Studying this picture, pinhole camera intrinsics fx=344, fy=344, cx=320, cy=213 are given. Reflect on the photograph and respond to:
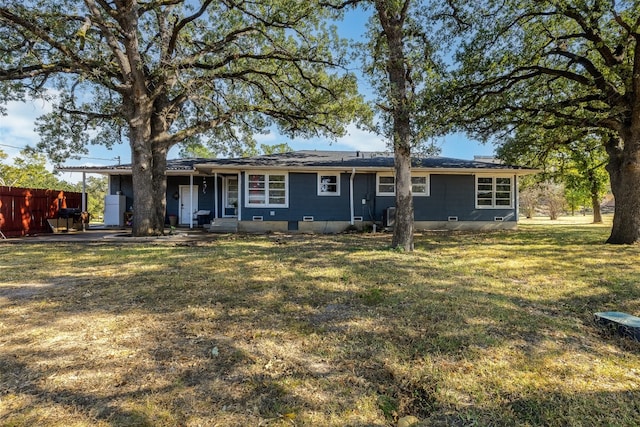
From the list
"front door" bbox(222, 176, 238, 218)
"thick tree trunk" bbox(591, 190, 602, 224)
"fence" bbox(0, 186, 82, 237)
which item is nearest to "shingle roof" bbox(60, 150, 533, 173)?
"front door" bbox(222, 176, 238, 218)

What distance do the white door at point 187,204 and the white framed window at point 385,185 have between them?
29.1 feet

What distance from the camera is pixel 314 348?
3.08m

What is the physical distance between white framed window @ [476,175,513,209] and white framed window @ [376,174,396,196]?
152 inches

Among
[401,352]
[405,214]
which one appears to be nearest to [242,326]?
[401,352]

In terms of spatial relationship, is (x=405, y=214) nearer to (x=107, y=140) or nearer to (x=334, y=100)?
(x=334, y=100)

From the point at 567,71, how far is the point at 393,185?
6806 mm

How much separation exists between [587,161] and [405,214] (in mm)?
18002

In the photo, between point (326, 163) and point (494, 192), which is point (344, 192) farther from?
point (494, 192)

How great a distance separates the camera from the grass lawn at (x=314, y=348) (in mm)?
2223

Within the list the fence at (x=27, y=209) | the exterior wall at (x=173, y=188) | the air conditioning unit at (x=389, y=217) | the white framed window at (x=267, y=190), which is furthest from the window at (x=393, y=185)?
the fence at (x=27, y=209)

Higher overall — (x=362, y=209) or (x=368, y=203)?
(x=368, y=203)

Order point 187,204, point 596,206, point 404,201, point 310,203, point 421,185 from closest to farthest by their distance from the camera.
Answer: point 404,201
point 310,203
point 421,185
point 187,204
point 596,206

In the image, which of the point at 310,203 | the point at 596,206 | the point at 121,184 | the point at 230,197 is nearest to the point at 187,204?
the point at 230,197

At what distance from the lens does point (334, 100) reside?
13.4 m
